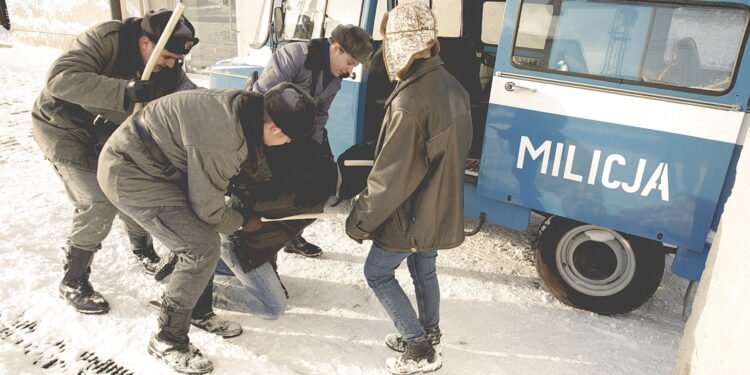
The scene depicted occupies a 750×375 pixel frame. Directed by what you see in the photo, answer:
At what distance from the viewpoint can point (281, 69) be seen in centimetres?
315

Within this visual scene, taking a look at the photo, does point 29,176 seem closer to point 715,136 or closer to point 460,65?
point 460,65

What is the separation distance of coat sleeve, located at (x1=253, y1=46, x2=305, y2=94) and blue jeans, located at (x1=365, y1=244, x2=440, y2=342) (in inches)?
52.9

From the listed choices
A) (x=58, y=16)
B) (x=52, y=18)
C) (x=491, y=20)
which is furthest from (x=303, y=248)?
(x=52, y=18)

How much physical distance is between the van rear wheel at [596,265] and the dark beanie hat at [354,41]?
1760 mm

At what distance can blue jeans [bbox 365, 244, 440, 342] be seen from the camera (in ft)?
8.14

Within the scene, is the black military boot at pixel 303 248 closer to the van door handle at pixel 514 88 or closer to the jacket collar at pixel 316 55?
the jacket collar at pixel 316 55

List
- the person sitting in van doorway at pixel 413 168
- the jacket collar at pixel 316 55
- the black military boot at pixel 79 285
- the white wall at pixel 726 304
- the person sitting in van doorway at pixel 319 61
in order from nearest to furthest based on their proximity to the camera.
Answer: the white wall at pixel 726 304 < the person sitting in van doorway at pixel 413 168 < the black military boot at pixel 79 285 < the person sitting in van doorway at pixel 319 61 < the jacket collar at pixel 316 55

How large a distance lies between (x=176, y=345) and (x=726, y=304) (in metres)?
2.47

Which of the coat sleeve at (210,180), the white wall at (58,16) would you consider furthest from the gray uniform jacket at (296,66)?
the white wall at (58,16)

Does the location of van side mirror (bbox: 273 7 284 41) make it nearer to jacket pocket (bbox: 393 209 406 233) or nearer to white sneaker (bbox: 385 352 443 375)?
jacket pocket (bbox: 393 209 406 233)

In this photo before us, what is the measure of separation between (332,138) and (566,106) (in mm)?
2149

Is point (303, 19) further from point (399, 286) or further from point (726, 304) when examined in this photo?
point (726, 304)

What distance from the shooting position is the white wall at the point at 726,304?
173 centimetres

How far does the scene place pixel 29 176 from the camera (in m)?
4.96
